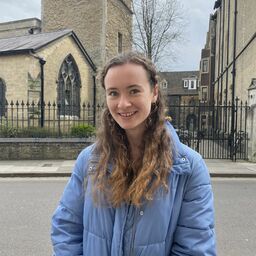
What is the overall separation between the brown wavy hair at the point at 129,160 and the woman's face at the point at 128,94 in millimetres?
36

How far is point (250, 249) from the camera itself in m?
4.57

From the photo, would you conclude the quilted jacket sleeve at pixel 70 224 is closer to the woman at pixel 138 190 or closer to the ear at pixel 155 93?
the woman at pixel 138 190

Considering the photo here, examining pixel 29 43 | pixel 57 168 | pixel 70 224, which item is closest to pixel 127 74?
pixel 70 224

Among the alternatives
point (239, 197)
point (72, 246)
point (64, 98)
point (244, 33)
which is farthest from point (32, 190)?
point (244, 33)

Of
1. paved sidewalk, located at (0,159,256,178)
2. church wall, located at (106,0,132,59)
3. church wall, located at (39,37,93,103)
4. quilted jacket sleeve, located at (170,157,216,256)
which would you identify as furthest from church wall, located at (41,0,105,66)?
quilted jacket sleeve, located at (170,157,216,256)

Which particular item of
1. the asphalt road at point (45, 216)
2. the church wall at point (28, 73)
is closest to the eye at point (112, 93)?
the asphalt road at point (45, 216)

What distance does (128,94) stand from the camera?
65.9 inches

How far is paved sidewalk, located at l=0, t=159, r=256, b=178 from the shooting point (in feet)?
35.7

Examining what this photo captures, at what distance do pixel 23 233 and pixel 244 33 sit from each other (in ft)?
60.6

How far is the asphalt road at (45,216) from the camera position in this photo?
181 inches

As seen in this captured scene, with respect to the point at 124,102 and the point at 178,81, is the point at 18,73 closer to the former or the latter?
the point at 124,102

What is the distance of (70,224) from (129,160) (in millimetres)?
471

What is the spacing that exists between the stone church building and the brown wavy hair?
36.2 ft

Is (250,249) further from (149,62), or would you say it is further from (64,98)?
(64,98)
